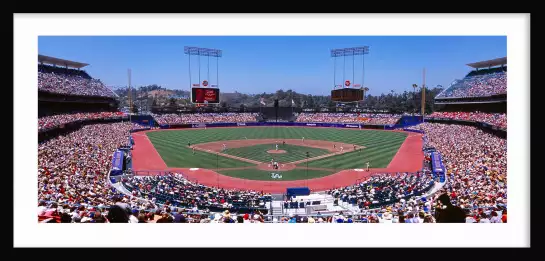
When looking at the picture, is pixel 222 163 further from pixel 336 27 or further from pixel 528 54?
pixel 528 54

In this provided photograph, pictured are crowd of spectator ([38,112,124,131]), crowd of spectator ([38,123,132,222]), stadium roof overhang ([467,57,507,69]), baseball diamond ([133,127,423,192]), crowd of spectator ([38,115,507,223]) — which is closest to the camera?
crowd of spectator ([38,115,507,223])

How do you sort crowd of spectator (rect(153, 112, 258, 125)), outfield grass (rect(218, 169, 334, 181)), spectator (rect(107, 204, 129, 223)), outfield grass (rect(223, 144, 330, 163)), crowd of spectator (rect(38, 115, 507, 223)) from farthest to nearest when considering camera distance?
1. crowd of spectator (rect(153, 112, 258, 125))
2. outfield grass (rect(223, 144, 330, 163))
3. outfield grass (rect(218, 169, 334, 181))
4. crowd of spectator (rect(38, 115, 507, 223))
5. spectator (rect(107, 204, 129, 223))

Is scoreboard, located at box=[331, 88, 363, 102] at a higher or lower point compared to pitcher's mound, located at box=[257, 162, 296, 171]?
higher

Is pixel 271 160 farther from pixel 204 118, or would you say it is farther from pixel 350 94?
pixel 204 118

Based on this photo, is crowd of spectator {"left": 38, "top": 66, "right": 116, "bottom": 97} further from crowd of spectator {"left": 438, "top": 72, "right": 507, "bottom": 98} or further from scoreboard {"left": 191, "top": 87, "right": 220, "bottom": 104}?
crowd of spectator {"left": 438, "top": 72, "right": 507, "bottom": 98}

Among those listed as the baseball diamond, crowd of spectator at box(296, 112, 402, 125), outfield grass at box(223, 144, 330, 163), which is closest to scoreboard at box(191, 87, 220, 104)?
the baseball diamond
